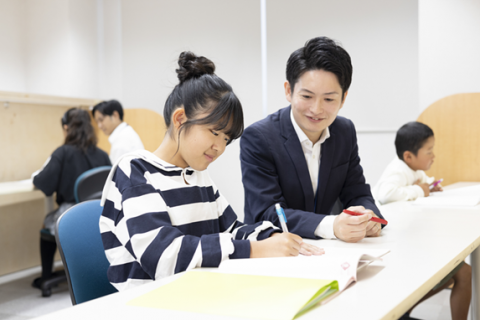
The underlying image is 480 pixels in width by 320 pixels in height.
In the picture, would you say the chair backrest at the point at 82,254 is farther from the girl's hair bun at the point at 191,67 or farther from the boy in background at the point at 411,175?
the boy in background at the point at 411,175

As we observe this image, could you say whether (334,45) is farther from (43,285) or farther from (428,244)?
(43,285)

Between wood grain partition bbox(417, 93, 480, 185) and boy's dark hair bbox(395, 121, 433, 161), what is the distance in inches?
21.9

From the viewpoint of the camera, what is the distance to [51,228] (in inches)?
106

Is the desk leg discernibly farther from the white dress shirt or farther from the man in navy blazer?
the white dress shirt

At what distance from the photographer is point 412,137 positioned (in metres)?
2.29

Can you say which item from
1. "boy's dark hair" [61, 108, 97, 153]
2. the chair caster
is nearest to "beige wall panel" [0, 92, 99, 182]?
"boy's dark hair" [61, 108, 97, 153]

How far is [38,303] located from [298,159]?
198 centimetres

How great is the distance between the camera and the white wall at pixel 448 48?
2.71 metres

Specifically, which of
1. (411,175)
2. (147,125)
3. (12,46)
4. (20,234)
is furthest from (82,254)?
(12,46)

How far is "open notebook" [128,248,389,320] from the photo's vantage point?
23.3 inches

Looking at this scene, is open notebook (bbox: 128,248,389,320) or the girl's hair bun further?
the girl's hair bun

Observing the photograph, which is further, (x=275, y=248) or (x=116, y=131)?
(x=116, y=131)

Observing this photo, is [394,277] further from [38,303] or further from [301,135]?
[38,303]

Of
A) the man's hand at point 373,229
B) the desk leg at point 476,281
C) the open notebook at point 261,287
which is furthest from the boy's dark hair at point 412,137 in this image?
the open notebook at point 261,287
